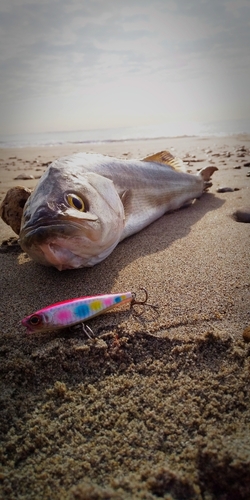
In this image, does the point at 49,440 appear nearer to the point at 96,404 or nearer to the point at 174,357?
the point at 96,404

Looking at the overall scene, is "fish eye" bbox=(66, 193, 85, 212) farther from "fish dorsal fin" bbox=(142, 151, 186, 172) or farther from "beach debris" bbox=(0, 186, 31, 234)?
"fish dorsal fin" bbox=(142, 151, 186, 172)

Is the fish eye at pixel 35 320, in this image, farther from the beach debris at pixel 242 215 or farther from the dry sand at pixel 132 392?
the beach debris at pixel 242 215

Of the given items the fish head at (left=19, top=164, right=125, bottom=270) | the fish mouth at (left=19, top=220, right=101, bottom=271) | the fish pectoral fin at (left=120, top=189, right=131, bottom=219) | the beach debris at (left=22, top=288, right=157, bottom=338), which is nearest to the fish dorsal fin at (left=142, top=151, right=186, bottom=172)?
the fish pectoral fin at (left=120, top=189, right=131, bottom=219)

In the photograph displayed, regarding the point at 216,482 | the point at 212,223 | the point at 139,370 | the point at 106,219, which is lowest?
the point at 216,482

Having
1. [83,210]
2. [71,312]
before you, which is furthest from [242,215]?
[71,312]

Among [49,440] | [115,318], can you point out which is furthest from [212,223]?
[49,440]

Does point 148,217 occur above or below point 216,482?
above
